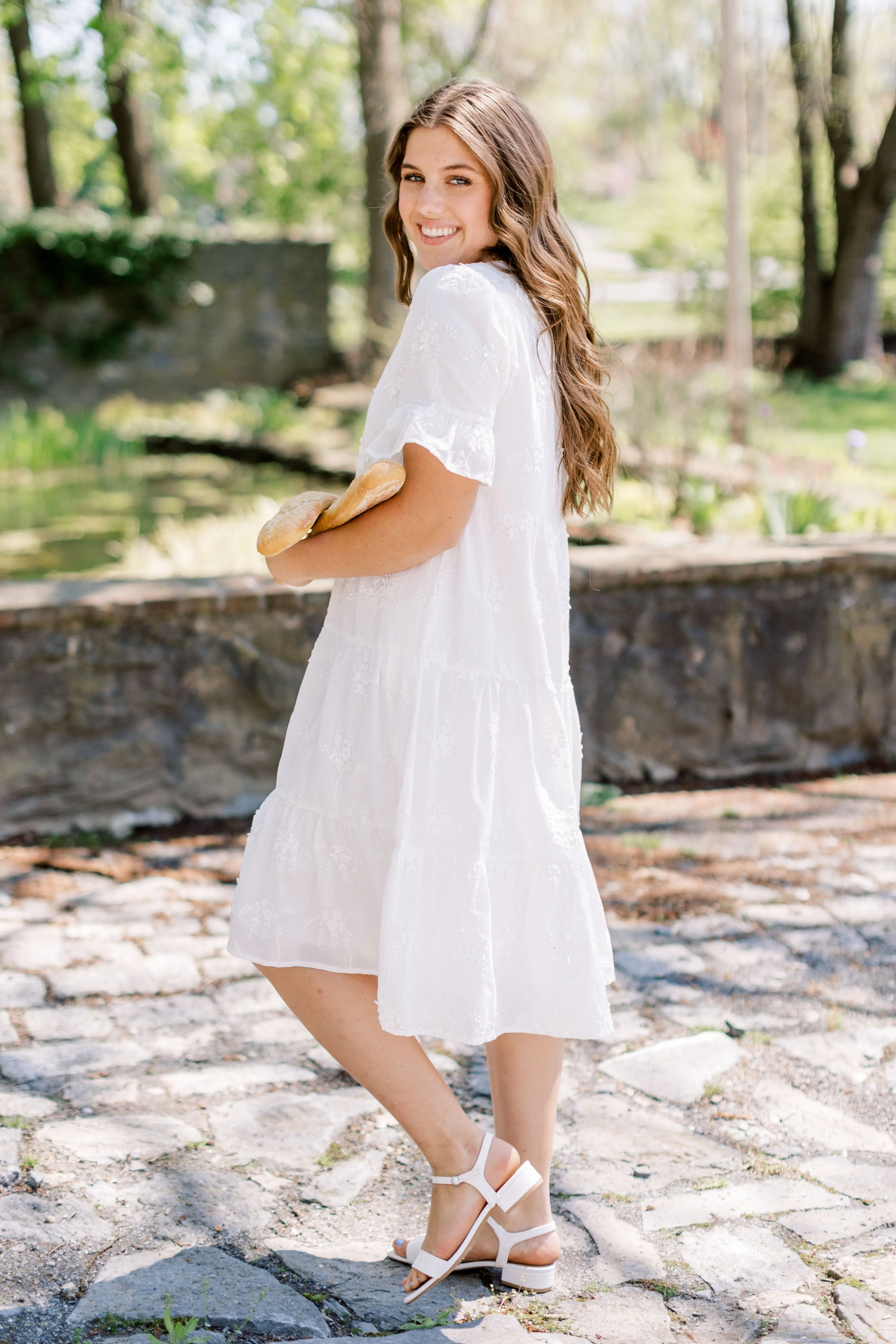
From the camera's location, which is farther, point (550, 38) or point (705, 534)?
point (550, 38)

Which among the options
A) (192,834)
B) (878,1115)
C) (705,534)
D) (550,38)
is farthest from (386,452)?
(550,38)

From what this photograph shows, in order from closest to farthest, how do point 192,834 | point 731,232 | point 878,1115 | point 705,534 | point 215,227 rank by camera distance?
point 878,1115
point 192,834
point 705,534
point 731,232
point 215,227

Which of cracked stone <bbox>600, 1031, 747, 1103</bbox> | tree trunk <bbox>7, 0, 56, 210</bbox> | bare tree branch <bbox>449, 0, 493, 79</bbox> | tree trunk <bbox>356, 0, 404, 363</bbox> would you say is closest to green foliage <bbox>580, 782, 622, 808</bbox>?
cracked stone <bbox>600, 1031, 747, 1103</bbox>

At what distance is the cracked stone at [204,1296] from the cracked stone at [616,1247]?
486mm

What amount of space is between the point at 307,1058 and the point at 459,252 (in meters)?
1.75

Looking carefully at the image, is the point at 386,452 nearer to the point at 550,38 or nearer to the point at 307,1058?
the point at 307,1058

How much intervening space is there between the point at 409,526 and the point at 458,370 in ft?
0.74

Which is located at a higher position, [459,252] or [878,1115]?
[459,252]

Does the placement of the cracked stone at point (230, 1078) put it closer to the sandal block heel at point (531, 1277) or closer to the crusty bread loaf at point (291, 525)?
the sandal block heel at point (531, 1277)

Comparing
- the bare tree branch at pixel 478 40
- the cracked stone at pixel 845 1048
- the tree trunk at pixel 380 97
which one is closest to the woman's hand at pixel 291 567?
the cracked stone at pixel 845 1048

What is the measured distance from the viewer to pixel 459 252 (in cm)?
197

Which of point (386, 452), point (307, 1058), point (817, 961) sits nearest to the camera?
point (386, 452)

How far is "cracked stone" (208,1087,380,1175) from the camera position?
8.13 ft

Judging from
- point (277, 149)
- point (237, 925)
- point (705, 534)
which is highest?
point (277, 149)
